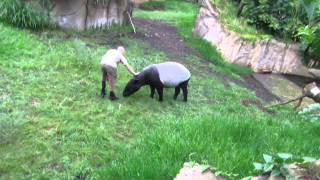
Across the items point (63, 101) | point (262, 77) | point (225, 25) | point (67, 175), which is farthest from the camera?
point (225, 25)

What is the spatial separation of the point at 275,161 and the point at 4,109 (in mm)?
4033

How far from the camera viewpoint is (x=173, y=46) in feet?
38.3

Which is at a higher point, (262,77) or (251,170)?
(251,170)

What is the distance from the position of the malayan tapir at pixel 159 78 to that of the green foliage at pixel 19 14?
3453 millimetres

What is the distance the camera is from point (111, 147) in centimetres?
580

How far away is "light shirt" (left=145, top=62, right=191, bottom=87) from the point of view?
7.53 meters

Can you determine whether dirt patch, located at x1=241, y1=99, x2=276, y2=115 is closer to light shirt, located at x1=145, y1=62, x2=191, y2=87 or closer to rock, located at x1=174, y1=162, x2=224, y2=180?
light shirt, located at x1=145, y1=62, x2=191, y2=87

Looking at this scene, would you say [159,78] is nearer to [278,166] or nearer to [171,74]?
[171,74]

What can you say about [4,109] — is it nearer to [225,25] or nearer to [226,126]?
[226,126]

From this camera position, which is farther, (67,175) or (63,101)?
(63,101)

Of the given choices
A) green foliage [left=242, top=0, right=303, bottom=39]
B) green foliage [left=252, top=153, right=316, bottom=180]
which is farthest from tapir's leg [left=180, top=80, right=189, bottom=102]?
green foliage [left=242, top=0, right=303, bottom=39]

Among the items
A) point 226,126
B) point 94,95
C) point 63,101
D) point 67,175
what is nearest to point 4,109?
point 63,101

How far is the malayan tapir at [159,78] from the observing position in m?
7.52

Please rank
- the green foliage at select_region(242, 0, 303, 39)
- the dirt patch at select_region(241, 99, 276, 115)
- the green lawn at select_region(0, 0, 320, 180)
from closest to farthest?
the green lawn at select_region(0, 0, 320, 180)
the dirt patch at select_region(241, 99, 276, 115)
the green foliage at select_region(242, 0, 303, 39)
